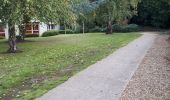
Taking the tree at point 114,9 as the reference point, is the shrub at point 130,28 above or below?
below

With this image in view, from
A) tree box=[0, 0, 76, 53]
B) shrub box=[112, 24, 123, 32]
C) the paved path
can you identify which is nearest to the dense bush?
shrub box=[112, 24, 123, 32]

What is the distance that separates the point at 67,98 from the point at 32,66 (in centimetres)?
621

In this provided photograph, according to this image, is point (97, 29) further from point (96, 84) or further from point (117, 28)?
point (96, 84)

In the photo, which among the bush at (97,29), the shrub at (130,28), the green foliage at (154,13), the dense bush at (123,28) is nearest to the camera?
the dense bush at (123,28)

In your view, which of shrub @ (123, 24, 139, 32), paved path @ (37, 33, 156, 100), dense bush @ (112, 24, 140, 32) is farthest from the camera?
shrub @ (123, 24, 139, 32)

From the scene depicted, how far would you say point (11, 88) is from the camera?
995cm

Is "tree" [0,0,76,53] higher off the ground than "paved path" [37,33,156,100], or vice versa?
"tree" [0,0,76,53]

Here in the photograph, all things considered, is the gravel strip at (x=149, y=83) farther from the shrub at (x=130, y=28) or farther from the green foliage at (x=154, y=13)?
Answer: the green foliage at (x=154, y=13)

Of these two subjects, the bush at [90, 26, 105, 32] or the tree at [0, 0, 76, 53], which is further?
the bush at [90, 26, 105, 32]

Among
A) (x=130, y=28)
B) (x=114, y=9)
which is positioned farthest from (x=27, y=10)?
(x=130, y=28)

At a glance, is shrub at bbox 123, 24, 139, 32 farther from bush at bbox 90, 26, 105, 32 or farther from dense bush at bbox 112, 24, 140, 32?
bush at bbox 90, 26, 105, 32

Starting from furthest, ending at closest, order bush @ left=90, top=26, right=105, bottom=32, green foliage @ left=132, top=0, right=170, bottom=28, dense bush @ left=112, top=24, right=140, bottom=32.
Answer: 1. green foliage @ left=132, top=0, right=170, bottom=28
2. bush @ left=90, top=26, right=105, bottom=32
3. dense bush @ left=112, top=24, right=140, bottom=32

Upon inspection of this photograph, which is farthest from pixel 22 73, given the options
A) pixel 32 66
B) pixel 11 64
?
pixel 11 64

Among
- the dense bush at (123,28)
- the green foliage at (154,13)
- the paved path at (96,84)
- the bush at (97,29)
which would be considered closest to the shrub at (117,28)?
the dense bush at (123,28)
